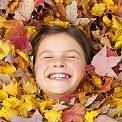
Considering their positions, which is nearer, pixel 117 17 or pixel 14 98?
pixel 14 98

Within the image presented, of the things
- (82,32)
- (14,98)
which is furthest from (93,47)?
(14,98)

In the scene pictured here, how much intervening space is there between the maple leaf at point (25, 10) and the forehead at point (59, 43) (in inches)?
7.2

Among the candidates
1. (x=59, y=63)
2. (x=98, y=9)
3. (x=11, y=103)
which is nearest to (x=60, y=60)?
(x=59, y=63)

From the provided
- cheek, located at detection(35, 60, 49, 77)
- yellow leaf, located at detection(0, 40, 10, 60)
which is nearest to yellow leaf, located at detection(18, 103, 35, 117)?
cheek, located at detection(35, 60, 49, 77)

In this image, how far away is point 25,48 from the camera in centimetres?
199

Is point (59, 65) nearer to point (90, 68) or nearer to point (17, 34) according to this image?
point (90, 68)

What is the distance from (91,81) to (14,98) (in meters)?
0.30

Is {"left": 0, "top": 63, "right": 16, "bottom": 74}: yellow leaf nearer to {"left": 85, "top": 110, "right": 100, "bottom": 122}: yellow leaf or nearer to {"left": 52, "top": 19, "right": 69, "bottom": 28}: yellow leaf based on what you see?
{"left": 52, "top": 19, "right": 69, "bottom": 28}: yellow leaf

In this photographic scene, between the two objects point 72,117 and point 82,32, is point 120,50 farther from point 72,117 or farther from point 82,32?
point 72,117

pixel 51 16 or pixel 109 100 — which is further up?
pixel 51 16

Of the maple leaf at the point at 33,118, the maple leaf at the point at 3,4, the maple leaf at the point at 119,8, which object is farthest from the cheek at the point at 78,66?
the maple leaf at the point at 3,4

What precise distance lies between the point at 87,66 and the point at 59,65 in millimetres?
143

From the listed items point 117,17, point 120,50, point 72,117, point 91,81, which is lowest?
point 72,117

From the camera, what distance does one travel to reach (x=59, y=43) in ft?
6.11
